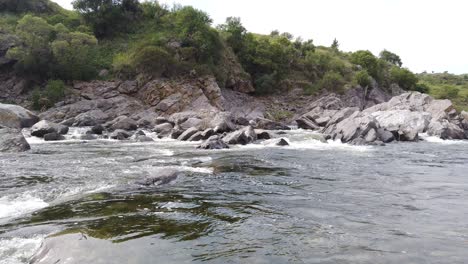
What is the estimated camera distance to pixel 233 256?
7750mm

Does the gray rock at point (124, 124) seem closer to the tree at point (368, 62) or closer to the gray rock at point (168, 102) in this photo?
the gray rock at point (168, 102)

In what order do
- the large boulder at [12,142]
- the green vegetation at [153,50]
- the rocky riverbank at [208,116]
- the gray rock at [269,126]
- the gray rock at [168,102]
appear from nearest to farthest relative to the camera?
the large boulder at [12,142] < the rocky riverbank at [208,116] < the gray rock at [269,126] < the gray rock at [168,102] < the green vegetation at [153,50]

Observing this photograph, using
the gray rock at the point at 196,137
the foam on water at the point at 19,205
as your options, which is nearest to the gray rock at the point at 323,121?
the gray rock at the point at 196,137

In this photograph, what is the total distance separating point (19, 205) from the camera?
→ 11586mm

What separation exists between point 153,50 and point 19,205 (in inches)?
1933

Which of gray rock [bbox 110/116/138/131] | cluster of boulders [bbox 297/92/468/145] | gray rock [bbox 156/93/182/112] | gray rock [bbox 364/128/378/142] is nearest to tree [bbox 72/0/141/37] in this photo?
gray rock [bbox 156/93/182/112]

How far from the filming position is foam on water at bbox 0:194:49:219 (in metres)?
10.8

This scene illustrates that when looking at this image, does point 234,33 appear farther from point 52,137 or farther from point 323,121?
point 52,137

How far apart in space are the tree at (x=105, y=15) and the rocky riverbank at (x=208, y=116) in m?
17.7

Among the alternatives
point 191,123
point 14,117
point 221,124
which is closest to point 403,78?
point 191,123

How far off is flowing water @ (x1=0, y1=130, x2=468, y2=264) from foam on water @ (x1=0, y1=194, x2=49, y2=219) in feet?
0.10

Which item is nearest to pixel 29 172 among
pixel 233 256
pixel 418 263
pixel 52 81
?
pixel 233 256

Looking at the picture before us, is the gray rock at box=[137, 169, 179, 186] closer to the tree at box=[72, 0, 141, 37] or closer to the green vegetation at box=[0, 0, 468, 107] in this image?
the green vegetation at box=[0, 0, 468, 107]

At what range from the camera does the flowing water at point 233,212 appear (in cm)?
786
